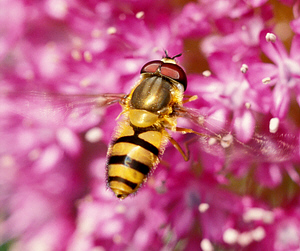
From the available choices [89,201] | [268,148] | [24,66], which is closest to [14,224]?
[89,201]

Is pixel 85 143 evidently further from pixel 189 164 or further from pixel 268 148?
pixel 268 148

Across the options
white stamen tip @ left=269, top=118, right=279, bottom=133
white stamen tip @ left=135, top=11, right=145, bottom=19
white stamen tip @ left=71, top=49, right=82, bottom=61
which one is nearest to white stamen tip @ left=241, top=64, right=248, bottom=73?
white stamen tip @ left=269, top=118, right=279, bottom=133

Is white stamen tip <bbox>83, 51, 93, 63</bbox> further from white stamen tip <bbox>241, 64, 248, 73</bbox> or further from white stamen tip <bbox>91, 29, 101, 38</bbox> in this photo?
white stamen tip <bbox>241, 64, 248, 73</bbox>

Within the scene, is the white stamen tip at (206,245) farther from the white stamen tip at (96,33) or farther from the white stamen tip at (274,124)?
the white stamen tip at (96,33)

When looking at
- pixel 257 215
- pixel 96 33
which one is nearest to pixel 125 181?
pixel 257 215

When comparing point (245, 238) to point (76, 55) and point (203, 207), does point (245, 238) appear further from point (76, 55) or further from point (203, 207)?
point (76, 55)

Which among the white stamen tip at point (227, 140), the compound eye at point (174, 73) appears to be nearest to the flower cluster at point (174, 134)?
the white stamen tip at point (227, 140)
